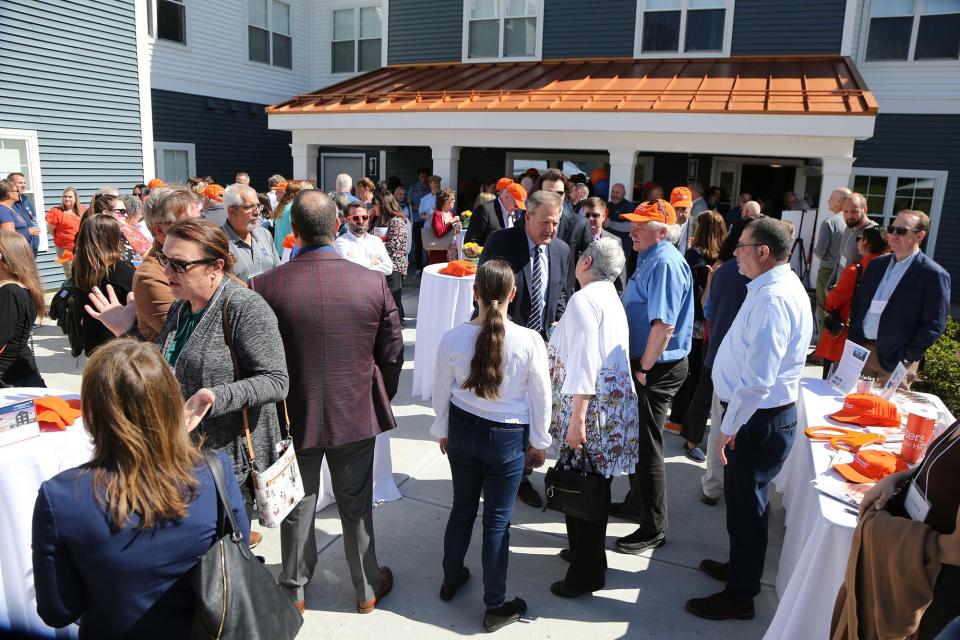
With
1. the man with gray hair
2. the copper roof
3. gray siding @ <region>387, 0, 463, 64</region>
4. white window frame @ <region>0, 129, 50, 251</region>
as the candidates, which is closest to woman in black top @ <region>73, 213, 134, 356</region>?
the man with gray hair

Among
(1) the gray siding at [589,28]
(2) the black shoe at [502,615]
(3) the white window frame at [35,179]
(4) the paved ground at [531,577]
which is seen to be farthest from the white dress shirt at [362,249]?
(1) the gray siding at [589,28]

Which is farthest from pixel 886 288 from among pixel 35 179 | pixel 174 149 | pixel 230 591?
pixel 174 149

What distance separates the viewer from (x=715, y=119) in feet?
30.8

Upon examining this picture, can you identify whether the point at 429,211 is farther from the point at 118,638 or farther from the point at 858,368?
the point at 118,638

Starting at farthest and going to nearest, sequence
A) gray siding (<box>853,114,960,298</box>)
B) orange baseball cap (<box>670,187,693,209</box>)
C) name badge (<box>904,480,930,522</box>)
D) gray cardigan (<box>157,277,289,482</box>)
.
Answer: gray siding (<box>853,114,960,298</box>)
orange baseball cap (<box>670,187,693,209</box>)
gray cardigan (<box>157,277,289,482</box>)
name badge (<box>904,480,930,522</box>)

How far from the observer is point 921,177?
1198 centimetres

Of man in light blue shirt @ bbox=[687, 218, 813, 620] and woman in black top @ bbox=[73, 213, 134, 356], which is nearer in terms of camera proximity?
A: man in light blue shirt @ bbox=[687, 218, 813, 620]

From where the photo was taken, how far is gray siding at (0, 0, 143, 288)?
383 inches

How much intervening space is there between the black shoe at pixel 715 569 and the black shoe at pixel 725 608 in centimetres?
29

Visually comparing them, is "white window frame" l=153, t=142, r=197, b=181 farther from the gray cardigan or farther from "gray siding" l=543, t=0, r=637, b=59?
the gray cardigan

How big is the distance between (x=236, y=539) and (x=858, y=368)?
3.62m

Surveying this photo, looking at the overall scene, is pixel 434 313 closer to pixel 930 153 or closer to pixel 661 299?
pixel 661 299

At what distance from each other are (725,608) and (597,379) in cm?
132

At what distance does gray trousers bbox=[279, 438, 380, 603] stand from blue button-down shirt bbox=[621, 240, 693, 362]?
1.71 metres
